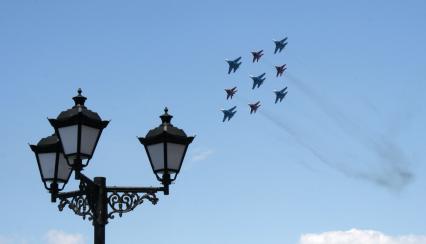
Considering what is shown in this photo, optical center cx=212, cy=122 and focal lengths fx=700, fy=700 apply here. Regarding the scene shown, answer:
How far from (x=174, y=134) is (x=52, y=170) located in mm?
1895

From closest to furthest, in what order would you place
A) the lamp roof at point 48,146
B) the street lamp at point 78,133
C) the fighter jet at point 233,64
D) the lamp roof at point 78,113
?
the street lamp at point 78,133, the lamp roof at point 78,113, the lamp roof at point 48,146, the fighter jet at point 233,64

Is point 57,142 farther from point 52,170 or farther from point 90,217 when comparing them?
point 90,217

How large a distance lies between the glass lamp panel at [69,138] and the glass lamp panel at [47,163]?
0.93 m

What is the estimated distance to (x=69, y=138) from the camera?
923 cm

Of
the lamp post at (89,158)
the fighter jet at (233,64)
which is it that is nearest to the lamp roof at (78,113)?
the lamp post at (89,158)

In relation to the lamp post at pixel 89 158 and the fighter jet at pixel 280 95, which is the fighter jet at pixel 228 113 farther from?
the lamp post at pixel 89 158

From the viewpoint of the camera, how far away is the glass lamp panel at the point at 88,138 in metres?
9.17

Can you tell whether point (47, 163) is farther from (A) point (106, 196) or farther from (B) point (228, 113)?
(B) point (228, 113)

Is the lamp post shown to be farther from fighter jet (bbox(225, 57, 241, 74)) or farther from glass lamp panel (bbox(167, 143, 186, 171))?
fighter jet (bbox(225, 57, 241, 74))

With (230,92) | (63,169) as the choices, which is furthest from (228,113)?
(63,169)

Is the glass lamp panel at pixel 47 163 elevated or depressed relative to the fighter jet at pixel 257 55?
depressed

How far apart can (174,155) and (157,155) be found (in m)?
0.24

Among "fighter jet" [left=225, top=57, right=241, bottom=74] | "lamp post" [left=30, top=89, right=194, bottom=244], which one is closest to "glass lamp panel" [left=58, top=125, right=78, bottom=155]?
"lamp post" [left=30, top=89, right=194, bottom=244]

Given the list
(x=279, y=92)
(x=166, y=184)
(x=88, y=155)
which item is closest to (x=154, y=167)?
(x=166, y=184)
